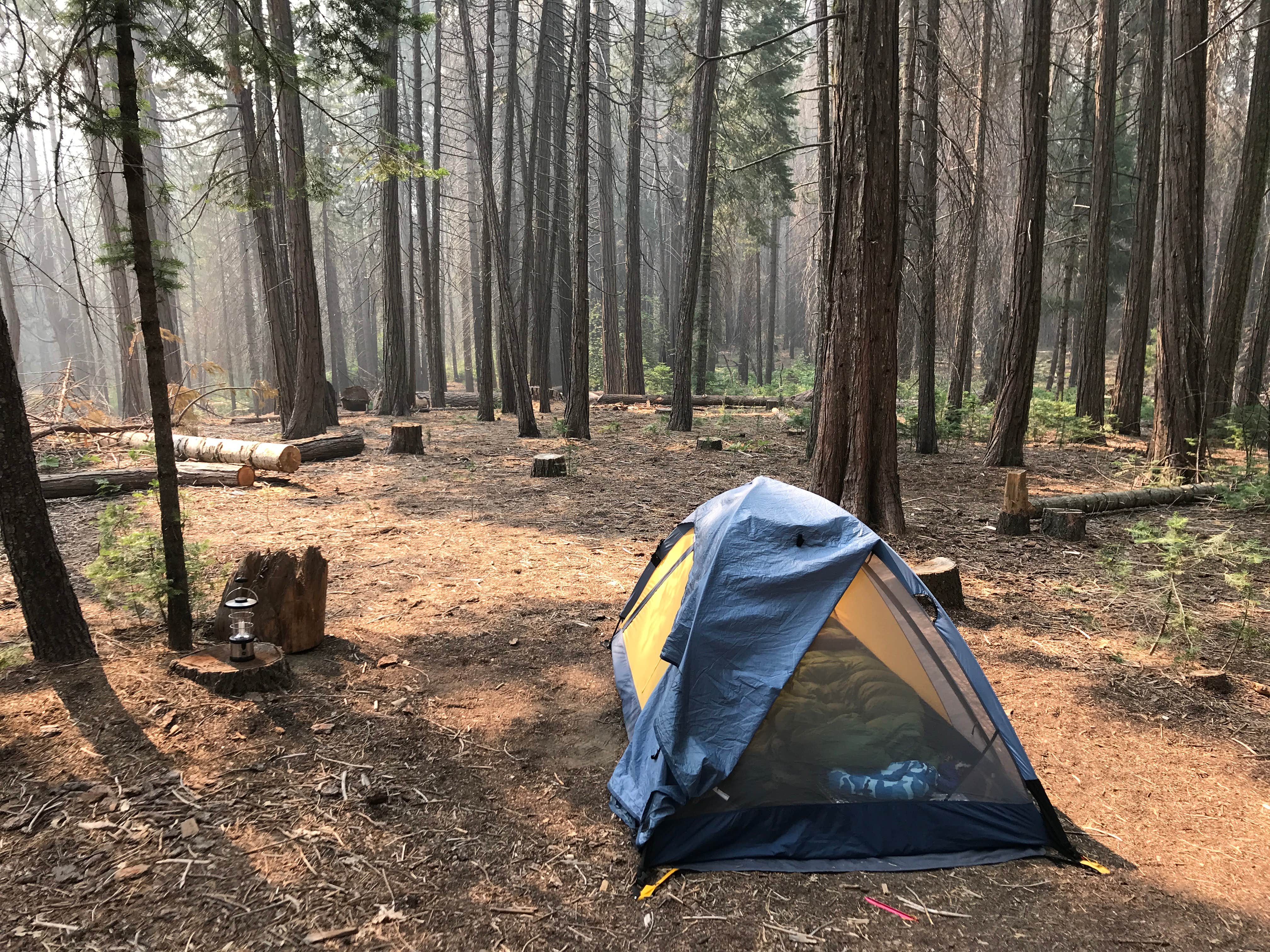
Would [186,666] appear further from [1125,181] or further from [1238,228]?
[1125,181]

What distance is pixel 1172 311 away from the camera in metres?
8.69

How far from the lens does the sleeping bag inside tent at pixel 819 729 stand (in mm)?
2963

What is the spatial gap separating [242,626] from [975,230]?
27.6 feet

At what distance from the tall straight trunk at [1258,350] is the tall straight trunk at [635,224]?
10248 millimetres

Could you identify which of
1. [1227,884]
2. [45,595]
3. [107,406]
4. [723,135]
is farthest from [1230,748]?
[107,406]

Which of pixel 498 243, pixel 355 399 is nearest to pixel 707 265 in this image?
pixel 498 243

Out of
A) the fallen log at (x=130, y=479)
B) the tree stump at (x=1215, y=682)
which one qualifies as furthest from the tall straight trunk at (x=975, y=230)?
the fallen log at (x=130, y=479)

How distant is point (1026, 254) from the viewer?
32.1ft

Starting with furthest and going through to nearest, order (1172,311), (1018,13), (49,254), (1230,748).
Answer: (49,254) → (1018,13) → (1172,311) → (1230,748)

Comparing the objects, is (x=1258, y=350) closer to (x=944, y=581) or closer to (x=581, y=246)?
(x=944, y=581)

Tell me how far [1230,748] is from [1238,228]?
8.99 metres

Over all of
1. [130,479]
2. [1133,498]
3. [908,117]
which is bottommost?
[1133,498]

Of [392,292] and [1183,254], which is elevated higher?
[392,292]

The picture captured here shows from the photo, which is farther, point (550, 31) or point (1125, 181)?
point (1125, 181)
